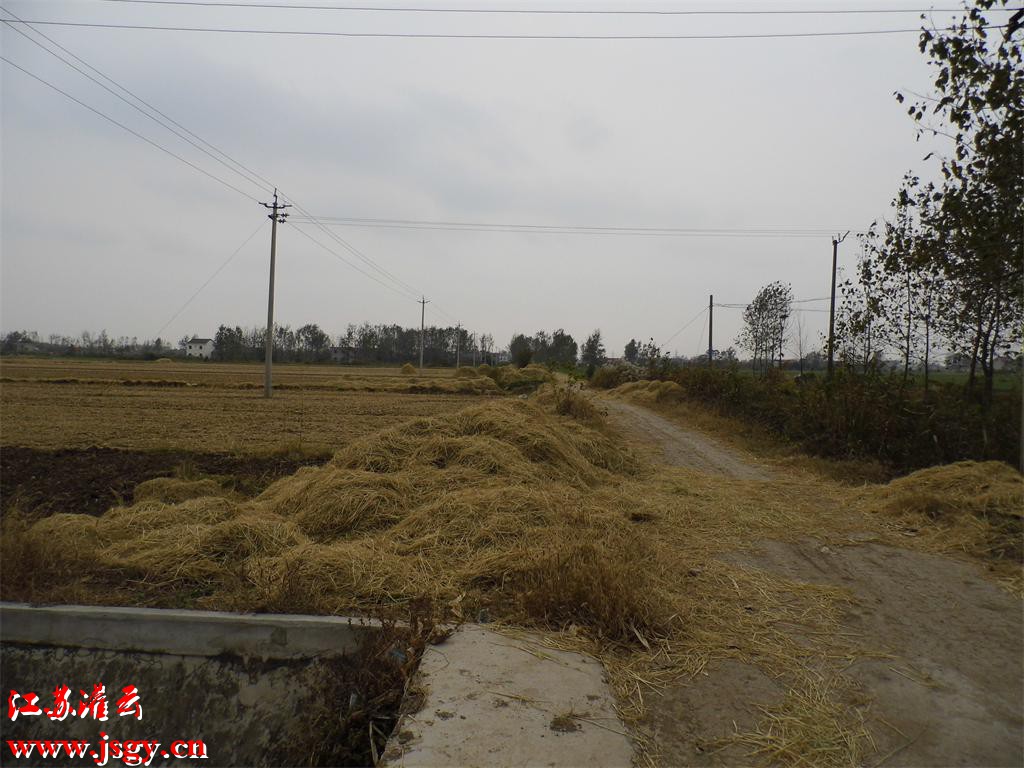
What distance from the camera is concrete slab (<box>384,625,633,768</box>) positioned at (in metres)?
2.49

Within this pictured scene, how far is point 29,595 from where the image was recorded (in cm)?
393

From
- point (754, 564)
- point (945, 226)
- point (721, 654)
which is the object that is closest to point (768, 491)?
point (754, 564)

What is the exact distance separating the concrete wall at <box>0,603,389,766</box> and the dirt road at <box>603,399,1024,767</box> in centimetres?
191

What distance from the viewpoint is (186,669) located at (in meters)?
3.64

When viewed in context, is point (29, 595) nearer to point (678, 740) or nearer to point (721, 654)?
point (678, 740)

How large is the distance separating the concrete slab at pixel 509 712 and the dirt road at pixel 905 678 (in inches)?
12.2

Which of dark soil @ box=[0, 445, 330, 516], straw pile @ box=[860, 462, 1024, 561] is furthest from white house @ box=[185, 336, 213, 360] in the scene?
straw pile @ box=[860, 462, 1024, 561]

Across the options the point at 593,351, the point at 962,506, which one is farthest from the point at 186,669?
the point at 593,351

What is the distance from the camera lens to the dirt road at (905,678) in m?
2.66

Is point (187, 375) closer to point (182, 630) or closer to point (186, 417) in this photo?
point (186, 417)

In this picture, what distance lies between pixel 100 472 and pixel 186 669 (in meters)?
6.27

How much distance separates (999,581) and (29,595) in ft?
23.6

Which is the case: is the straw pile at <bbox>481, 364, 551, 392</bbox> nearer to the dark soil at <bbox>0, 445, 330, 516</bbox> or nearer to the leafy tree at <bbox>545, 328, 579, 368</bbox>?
the dark soil at <bbox>0, 445, 330, 516</bbox>

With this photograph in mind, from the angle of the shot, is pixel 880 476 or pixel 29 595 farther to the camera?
pixel 880 476
